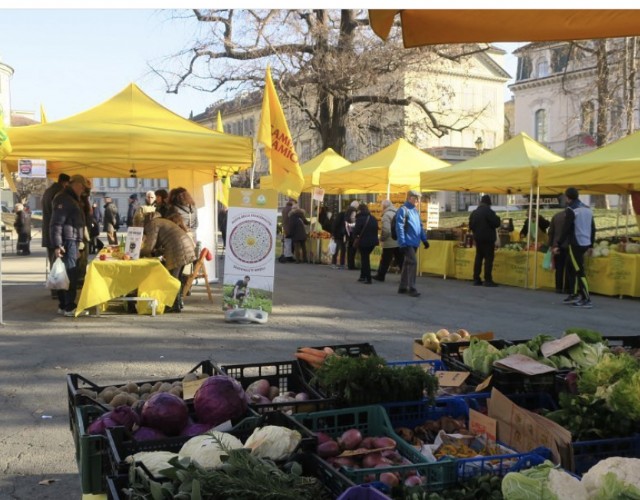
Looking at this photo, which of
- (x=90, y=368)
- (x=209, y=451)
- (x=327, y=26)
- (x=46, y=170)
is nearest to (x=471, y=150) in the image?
(x=327, y=26)

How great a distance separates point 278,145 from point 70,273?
367 cm

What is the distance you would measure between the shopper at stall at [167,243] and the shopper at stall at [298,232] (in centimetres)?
994

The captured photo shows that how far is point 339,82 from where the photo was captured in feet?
71.5

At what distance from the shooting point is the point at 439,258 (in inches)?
666

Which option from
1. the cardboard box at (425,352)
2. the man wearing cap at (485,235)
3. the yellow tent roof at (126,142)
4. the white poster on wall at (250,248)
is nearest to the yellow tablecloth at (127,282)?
the white poster on wall at (250,248)

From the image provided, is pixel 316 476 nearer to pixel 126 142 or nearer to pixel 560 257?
pixel 126 142

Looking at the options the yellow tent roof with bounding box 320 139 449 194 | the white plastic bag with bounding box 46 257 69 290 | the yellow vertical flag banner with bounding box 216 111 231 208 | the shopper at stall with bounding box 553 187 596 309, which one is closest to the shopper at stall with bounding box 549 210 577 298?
the shopper at stall with bounding box 553 187 596 309

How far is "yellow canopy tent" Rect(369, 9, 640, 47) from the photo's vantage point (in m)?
Result: 3.64

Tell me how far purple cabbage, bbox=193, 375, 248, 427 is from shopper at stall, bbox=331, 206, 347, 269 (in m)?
15.5

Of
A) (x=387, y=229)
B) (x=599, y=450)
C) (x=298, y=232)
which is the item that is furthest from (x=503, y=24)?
(x=298, y=232)

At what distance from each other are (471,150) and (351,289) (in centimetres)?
4442

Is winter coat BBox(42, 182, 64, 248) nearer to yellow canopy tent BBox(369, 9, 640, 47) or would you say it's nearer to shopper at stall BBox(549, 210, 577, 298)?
yellow canopy tent BBox(369, 9, 640, 47)

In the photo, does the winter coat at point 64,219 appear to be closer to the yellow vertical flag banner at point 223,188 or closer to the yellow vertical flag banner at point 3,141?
the yellow vertical flag banner at point 3,141

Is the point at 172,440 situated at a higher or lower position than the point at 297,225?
lower
